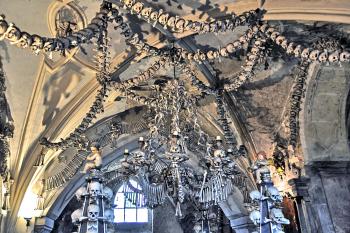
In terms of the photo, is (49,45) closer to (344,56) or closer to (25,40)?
(25,40)

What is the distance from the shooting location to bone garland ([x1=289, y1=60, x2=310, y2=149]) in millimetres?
4480

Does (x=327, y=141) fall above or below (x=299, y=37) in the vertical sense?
below

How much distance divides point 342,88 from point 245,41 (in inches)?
77.8

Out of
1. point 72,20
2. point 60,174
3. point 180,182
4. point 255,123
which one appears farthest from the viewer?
point 60,174

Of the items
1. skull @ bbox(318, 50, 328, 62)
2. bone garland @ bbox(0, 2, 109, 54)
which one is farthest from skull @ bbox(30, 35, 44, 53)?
skull @ bbox(318, 50, 328, 62)

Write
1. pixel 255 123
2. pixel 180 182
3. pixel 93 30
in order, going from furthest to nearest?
pixel 255 123 → pixel 180 182 → pixel 93 30

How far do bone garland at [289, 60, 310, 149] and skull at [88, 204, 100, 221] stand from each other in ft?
11.0

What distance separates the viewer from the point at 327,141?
189 inches

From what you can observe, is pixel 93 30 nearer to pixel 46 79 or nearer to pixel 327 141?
pixel 46 79

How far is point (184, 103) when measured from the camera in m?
3.77

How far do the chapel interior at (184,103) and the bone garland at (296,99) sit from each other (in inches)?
0.6

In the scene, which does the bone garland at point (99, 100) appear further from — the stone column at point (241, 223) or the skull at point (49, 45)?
the stone column at point (241, 223)

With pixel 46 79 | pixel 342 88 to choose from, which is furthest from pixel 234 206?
pixel 46 79

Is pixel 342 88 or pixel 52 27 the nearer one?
pixel 52 27
